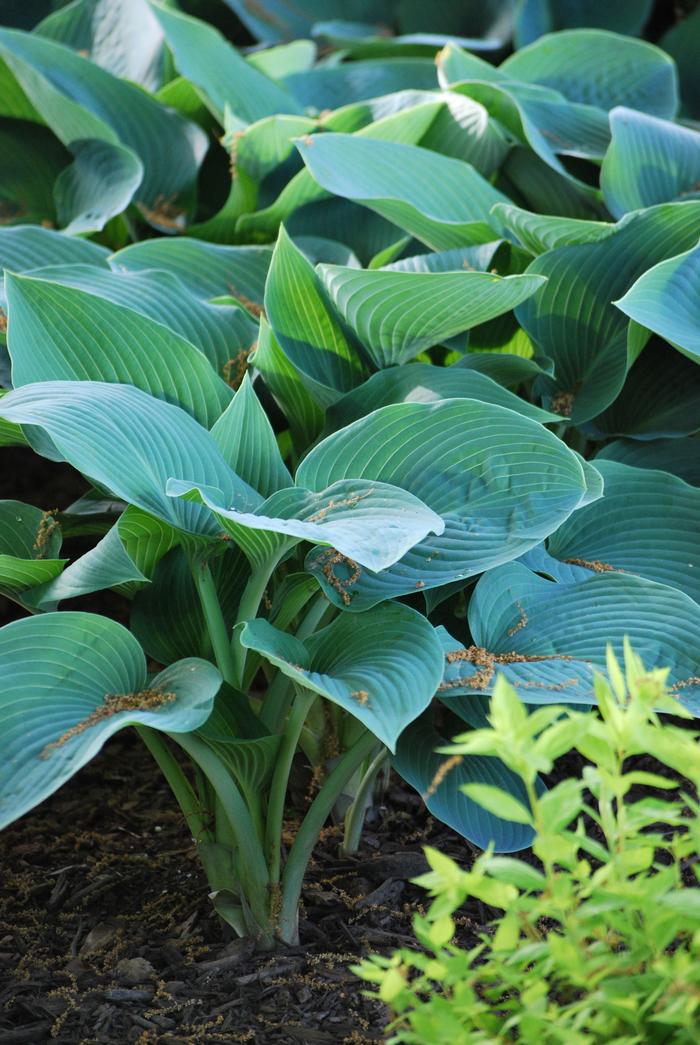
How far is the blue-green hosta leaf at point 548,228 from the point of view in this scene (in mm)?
1503

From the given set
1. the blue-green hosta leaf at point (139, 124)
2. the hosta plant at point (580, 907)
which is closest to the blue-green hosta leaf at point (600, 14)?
the blue-green hosta leaf at point (139, 124)

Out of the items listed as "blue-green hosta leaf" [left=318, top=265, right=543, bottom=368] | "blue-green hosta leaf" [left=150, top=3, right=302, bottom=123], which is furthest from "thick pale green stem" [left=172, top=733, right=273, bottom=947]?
"blue-green hosta leaf" [left=150, top=3, right=302, bottom=123]

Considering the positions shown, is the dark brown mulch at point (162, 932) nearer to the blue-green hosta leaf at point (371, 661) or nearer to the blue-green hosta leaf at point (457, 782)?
the blue-green hosta leaf at point (457, 782)

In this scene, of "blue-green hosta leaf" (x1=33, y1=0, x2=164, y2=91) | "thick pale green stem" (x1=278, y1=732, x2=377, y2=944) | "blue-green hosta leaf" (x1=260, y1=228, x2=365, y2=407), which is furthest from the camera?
"blue-green hosta leaf" (x1=33, y1=0, x2=164, y2=91)

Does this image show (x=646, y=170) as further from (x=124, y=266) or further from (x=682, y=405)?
(x=124, y=266)

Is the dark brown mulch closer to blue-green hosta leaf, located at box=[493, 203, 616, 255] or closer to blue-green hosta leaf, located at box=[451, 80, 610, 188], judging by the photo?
blue-green hosta leaf, located at box=[493, 203, 616, 255]

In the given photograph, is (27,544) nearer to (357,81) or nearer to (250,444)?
(250,444)

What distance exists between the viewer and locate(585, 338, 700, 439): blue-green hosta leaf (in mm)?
1590

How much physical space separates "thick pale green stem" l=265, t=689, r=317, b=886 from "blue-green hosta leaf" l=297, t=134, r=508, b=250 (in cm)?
79

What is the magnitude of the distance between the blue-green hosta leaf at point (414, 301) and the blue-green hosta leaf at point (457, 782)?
0.48 meters

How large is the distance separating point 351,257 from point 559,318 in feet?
1.25

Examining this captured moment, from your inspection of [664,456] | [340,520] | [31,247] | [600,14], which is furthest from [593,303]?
[600,14]

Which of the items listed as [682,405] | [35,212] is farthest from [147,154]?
[682,405]

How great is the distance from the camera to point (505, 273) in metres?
1.69
